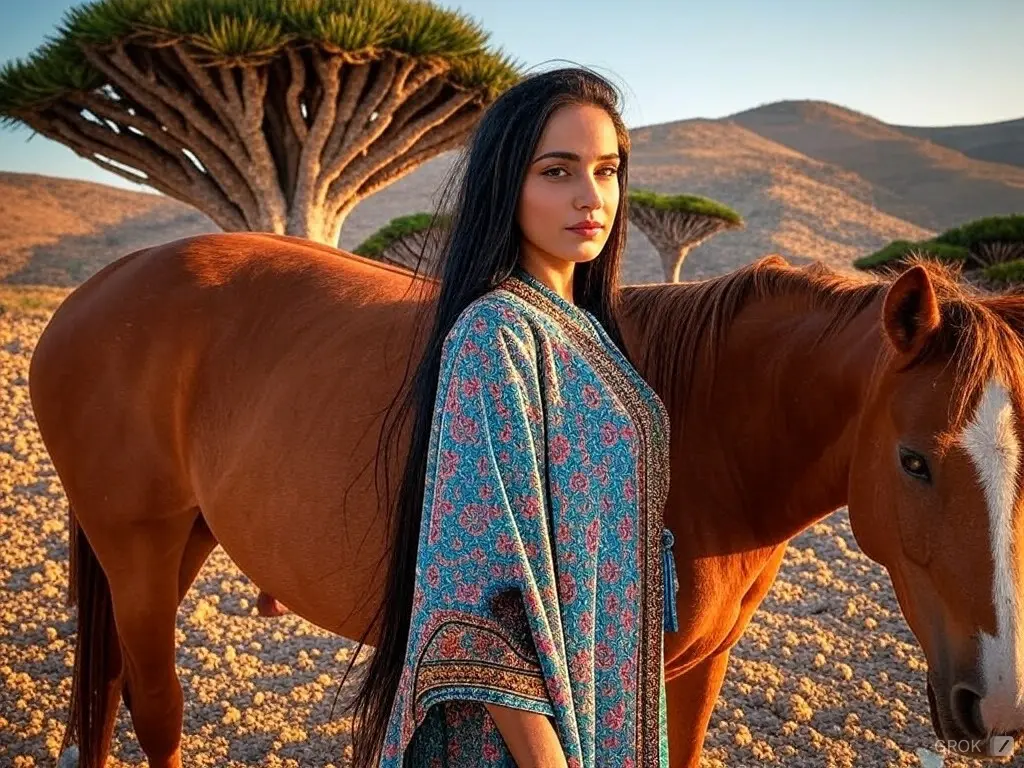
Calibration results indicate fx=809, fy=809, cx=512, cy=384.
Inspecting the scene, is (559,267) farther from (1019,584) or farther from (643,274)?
(643,274)

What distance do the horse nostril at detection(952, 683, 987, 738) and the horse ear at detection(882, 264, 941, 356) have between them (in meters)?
0.59

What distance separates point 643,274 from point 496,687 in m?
21.3

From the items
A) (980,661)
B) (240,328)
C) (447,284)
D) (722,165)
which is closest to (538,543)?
(447,284)

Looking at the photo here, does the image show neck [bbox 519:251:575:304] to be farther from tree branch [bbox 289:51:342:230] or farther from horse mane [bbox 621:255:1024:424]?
tree branch [bbox 289:51:342:230]

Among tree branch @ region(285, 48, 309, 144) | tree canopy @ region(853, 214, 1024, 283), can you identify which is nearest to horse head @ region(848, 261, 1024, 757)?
tree branch @ region(285, 48, 309, 144)

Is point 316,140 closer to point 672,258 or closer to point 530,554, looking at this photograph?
point 672,258

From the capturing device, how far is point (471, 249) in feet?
4.49

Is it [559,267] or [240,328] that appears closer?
[559,267]

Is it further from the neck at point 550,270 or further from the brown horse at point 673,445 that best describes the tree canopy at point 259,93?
the neck at point 550,270

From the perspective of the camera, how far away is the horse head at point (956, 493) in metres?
1.34

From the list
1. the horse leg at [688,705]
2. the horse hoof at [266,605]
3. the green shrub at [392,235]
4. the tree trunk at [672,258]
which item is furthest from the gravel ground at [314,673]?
the tree trunk at [672,258]

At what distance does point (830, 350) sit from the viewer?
177 centimetres

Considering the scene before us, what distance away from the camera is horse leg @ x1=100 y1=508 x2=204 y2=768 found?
264 cm

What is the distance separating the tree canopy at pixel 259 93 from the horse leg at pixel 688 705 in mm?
7170
